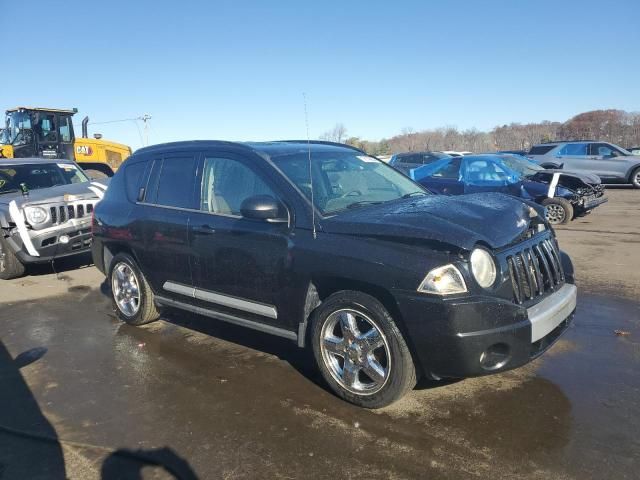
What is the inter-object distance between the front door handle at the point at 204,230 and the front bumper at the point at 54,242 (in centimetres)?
448

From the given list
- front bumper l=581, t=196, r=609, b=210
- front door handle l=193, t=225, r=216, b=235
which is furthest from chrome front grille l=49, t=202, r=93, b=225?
front bumper l=581, t=196, r=609, b=210

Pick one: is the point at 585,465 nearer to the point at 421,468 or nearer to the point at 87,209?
the point at 421,468

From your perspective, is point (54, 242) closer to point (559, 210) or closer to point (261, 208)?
point (261, 208)

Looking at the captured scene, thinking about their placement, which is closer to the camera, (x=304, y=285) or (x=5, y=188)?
(x=304, y=285)

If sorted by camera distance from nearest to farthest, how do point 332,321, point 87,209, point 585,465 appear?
1. point 585,465
2. point 332,321
3. point 87,209

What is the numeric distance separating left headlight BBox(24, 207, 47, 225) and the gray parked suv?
53.1 ft

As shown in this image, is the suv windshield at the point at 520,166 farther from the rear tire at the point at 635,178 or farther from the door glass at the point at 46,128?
the door glass at the point at 46,128

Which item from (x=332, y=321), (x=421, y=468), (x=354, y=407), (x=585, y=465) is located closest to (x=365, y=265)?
(x=332, y=321)

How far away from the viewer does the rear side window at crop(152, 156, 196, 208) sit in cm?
493

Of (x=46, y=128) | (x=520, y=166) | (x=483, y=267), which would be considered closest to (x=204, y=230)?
(x=483, y=267)

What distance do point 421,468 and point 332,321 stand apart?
1159mm

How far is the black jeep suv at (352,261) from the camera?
130 inches

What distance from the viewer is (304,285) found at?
389 cm

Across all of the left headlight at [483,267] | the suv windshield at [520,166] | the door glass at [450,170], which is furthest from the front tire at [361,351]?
the suv windshield at [520,166]
